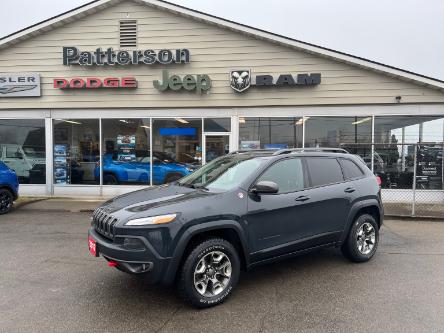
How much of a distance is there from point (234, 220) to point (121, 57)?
30.7ft

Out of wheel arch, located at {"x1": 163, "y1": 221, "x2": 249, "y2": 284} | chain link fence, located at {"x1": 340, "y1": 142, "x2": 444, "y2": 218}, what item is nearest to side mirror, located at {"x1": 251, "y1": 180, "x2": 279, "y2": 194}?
wheel arch, located at {"x1": 163, "y1": 221, "x2": 249, "y2": 284}

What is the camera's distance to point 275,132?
11773 mm

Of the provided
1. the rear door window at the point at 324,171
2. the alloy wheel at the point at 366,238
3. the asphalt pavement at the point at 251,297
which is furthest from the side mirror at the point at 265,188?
the alloy wheel at the point at 366,238

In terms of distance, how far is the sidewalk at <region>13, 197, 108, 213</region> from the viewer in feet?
33.3

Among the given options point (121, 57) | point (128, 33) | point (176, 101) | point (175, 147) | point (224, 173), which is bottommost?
point (224, 173)

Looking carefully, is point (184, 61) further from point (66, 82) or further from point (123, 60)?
point (66, 82)

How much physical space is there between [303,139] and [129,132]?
5.70m

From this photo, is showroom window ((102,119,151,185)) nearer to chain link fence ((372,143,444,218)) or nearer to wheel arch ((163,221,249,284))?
chain link fence ((372,143,444,218))

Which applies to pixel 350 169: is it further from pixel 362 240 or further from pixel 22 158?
pixel 22 158

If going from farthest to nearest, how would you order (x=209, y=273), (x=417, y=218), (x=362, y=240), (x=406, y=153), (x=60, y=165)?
1. (x=60, y=165)
2. (x=406, y=153)
3. (x=417, y=218)
4. (x=362, y=240)
5. (x=209, y=273)

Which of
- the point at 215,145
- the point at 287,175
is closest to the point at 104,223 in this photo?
the point at 287,175

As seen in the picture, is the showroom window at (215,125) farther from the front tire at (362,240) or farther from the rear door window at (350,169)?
the front tire at (362,240)

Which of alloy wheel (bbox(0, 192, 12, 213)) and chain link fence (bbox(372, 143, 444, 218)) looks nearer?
alloy wheel (bbox(0, 192, 12, 213))

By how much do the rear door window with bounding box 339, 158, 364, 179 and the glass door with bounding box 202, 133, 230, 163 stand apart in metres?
6.69
